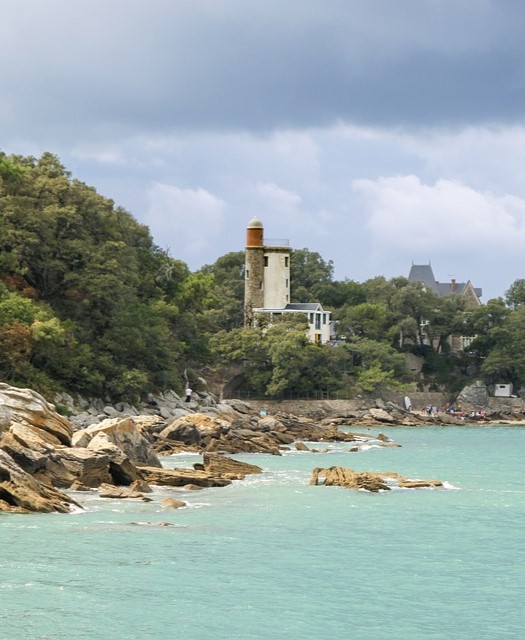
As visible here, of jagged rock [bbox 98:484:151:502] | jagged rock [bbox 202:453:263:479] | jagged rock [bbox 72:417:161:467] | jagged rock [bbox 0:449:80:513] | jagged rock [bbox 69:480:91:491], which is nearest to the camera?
jagged rock [bbox 0:449:80:513]

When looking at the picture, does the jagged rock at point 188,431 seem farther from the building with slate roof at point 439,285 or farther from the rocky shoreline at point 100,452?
the building with slate roof at point 439,285

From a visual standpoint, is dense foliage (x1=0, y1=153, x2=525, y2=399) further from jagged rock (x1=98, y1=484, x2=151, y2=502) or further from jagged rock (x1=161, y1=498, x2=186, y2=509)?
jagged rock (x1=161, y1=498, x2=186, y2=509)

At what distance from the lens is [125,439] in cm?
4019

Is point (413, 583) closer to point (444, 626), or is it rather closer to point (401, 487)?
point (444, 626)

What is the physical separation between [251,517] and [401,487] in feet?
30.5

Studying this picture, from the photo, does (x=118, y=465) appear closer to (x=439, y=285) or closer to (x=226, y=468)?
(x=226, y=468)

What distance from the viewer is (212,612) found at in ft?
70.2

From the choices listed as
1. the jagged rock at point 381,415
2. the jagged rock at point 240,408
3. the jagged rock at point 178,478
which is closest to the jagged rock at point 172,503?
the jagged rock at point 178,478

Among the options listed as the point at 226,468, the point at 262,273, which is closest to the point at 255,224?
the point at 262,273

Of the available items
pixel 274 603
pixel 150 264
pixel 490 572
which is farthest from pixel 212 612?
pixel 150 264

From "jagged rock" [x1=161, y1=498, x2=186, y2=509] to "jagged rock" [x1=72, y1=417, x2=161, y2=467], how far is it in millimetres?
6064

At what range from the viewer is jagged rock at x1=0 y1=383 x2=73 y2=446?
39094 millimetres

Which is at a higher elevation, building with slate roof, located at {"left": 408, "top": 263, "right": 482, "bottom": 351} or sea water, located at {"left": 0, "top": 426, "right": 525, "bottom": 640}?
building with slate roof, located at {"left": 408, "top": 263, "right": 482, "bottom": 351}

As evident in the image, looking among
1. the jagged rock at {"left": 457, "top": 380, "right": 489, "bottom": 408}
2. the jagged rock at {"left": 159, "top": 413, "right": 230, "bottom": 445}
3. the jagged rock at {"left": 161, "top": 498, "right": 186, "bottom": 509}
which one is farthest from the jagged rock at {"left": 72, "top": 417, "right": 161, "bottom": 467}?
the jagged rock at {"left": 457, "top": 380, "right": 489, "bottom": 408}
